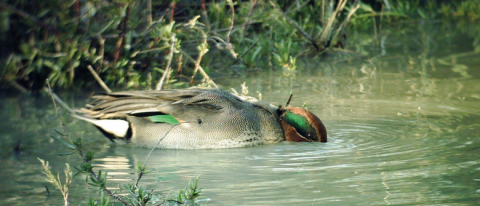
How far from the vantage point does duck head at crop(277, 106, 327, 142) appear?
15.9ft

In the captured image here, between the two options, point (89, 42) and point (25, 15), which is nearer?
point (25, 15)

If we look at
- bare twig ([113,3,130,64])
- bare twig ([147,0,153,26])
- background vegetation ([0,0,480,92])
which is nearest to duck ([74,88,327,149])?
background vegetation ([0,0,480,92])

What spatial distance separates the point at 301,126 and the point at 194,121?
2.85 feet

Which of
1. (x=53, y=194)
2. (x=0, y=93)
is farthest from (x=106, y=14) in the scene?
(x=53, y=194)

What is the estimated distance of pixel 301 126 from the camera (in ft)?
16.2

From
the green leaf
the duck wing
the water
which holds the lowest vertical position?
the water

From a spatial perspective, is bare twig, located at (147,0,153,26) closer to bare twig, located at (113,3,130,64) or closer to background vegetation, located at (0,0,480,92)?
background vegetation, located at (0,0,480,92)

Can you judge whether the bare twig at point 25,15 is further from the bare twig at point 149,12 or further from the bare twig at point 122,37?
the bare twig at point 149,12

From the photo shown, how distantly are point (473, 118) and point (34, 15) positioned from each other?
4.48 m

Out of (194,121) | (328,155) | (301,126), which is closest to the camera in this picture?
(328,155)

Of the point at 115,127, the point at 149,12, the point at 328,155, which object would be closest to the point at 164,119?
the point at 115,127

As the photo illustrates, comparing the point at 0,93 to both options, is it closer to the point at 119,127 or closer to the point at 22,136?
the point at 22,136

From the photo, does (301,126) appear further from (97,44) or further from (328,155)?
(97,44)

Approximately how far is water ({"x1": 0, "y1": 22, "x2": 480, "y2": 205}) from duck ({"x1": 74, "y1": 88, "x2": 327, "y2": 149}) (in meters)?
0.08
